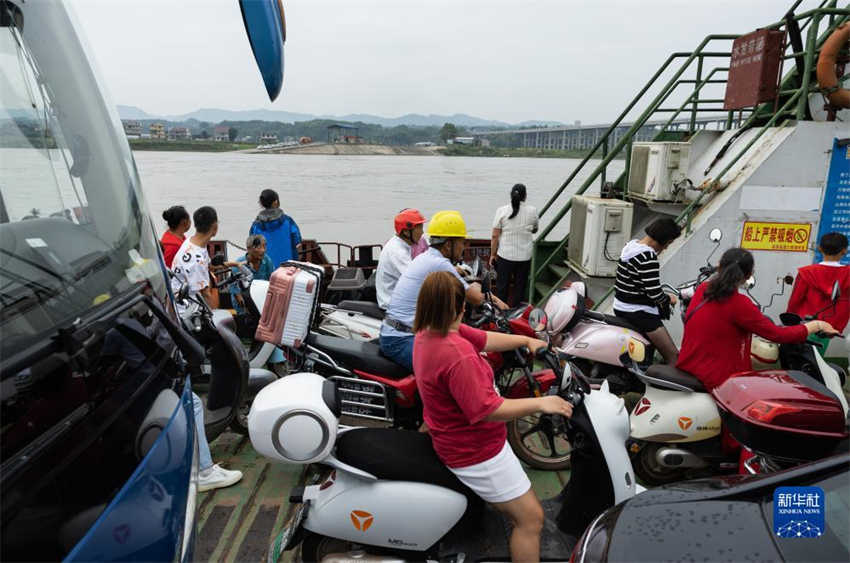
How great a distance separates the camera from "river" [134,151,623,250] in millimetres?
12070

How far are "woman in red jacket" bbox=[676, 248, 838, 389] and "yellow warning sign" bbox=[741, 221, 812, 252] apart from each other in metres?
2.11

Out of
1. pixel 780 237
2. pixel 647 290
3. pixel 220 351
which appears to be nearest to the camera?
pixel 220 351

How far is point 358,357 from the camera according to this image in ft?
12.2

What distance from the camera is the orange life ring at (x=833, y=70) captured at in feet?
17.0

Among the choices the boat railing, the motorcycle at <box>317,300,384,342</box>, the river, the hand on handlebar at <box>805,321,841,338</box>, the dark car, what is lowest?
the river

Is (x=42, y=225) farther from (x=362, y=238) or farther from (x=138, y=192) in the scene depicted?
(x=362, y=238)

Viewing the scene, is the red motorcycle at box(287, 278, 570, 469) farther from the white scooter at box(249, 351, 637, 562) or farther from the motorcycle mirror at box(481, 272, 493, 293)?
the white scooter at box(249, 351, 637, 562)

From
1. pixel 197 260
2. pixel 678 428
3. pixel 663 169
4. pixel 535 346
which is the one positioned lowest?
pixel 678 428

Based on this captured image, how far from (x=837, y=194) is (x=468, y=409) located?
5037 mm

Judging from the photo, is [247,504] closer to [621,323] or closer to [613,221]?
[621,323]

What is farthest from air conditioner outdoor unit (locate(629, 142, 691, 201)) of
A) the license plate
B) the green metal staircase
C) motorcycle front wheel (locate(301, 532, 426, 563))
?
the license plate

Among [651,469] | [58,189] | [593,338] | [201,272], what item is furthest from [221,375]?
[651,469]

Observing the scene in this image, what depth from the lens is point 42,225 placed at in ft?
4.99

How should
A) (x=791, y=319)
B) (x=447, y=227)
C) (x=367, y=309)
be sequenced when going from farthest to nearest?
(x=367, y=309) → (x=447, y=227) → (x=791, y=319)
